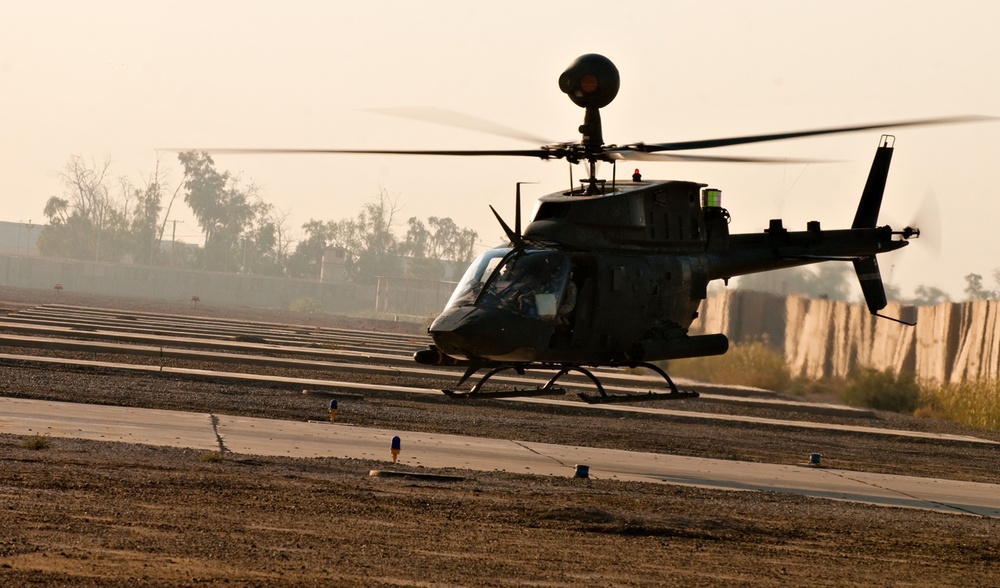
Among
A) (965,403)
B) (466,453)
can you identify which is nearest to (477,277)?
(466,453)

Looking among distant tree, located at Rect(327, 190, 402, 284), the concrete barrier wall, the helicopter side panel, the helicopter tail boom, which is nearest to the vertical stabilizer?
the helicopter tail boom

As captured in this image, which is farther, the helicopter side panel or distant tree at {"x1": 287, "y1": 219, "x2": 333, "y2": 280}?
distant tree at {"x1": 287, "y1": 219, "x2": 333, "y2": 280}

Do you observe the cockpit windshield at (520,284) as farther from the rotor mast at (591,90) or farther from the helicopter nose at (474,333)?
the rotor mast at (591,90)

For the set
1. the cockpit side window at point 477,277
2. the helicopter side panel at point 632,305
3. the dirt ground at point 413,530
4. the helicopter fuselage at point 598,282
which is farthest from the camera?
the helicopter side panel at point 632,305

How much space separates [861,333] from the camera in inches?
1692

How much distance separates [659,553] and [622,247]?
6273 mm

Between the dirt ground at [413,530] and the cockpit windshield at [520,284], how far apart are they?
2041 millimetres

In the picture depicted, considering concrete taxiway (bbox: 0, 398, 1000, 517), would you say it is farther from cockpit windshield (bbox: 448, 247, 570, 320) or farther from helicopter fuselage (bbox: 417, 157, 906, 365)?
cockpit windshield (bbox: 448, 247, 570, 320)

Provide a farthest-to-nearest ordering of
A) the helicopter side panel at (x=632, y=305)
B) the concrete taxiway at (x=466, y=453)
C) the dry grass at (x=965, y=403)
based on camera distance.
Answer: the dry grass at (x=965, y=403) → the concrete taxiway at (x=466, y=453) → the helicopter side panel at (x=632, y=305)

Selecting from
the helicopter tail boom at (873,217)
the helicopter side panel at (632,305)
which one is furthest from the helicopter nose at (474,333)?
the helicopter tail boom at (873,217)

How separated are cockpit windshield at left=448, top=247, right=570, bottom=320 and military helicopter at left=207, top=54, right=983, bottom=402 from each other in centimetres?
1

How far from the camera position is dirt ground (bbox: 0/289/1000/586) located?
8688 mm

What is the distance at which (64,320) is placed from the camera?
55.1 m

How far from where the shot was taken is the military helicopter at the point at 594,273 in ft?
49.2
